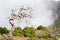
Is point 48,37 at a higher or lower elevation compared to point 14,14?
lower

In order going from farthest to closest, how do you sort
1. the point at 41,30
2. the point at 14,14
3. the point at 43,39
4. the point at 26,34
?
the point at 41,30, the point at 26,34, the point at 43,39, the point at 14,14

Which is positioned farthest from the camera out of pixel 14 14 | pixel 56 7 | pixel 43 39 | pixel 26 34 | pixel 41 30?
pixel 56 7

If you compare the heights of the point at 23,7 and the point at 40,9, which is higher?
the point at 23,7

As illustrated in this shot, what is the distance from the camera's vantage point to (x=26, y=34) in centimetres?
2605

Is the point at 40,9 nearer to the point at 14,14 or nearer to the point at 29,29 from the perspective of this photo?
the point at 29,29

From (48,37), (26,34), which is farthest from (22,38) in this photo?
(48,37)

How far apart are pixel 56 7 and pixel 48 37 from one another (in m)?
25.1

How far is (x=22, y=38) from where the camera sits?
24.8 m

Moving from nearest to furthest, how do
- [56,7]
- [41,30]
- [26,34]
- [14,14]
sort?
[14,14] < [26,34] < [41,30] < [56,7]

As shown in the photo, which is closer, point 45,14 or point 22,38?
point 22,38

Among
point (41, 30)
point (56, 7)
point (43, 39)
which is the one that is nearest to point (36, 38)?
point (43, 39)

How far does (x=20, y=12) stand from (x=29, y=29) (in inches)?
264

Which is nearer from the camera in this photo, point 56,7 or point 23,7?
point 23,7

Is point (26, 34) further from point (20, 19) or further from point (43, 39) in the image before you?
point (20, 19)
